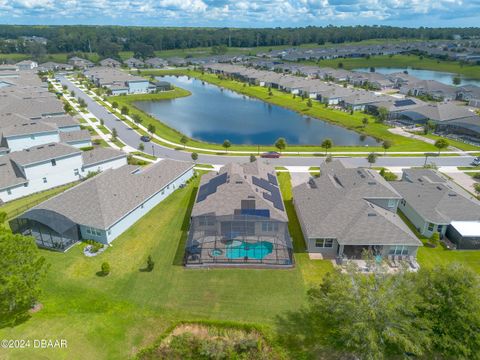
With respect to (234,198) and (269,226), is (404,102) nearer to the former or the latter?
(269,226)

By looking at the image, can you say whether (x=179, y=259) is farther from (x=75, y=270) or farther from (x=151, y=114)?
(x=151, y=114)

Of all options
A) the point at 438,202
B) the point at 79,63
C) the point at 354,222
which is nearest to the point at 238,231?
the point at 354,222

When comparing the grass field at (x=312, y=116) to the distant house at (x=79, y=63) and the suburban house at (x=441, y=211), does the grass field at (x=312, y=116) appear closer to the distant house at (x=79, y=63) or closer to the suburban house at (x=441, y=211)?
the suburban house at (x=441, y=211)

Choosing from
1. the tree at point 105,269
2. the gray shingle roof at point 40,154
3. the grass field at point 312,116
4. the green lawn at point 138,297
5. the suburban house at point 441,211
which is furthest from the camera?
the grass field at point 312,116

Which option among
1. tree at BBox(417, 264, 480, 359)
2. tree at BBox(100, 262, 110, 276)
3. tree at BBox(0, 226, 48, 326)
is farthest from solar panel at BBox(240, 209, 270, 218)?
tree at BBox(0, 226, 48, 326)

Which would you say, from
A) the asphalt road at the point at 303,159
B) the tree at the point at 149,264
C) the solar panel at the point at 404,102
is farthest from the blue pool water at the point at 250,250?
the solar panel at the point at 404,102
